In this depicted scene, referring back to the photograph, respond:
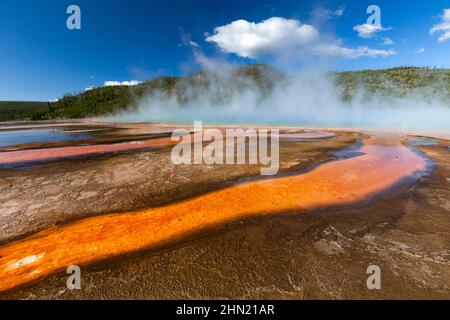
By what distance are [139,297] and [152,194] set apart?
2865mm

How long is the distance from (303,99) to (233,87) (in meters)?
29.4

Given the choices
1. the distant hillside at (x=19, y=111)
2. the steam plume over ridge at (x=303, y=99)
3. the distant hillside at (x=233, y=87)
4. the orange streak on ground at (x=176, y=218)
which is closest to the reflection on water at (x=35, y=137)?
the orange streak on ground at (x=176, y=218)

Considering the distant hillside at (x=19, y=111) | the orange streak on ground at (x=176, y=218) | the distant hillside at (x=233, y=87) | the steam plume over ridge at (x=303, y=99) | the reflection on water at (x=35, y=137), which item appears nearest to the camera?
the orange streak on ground at (x=176, y=218)

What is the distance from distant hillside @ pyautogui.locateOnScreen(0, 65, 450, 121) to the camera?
163ft

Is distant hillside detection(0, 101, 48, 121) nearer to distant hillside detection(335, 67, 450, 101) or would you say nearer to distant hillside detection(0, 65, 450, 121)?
distant hillside detection(0, 65, 450, 121)

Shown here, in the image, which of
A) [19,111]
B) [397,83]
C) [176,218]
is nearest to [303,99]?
[397,83]

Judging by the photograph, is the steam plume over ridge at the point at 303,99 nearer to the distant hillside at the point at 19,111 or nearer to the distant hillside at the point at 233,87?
the distant hillside at the point at 233,87

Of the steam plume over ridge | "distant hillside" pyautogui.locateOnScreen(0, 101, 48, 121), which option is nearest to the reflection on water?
the steam plume over ridge

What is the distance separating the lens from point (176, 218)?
4.05 metres

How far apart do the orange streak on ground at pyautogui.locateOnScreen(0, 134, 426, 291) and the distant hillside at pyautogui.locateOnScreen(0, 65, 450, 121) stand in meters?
52.0

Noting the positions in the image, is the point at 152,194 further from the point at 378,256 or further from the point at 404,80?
the point at 404,80

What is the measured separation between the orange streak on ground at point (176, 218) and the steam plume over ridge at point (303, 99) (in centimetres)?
2169

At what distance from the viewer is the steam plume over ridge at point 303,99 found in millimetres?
36875

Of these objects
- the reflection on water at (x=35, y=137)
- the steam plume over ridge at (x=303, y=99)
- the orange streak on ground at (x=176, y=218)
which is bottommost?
the orange streak on ground at (x=176, y=218)
